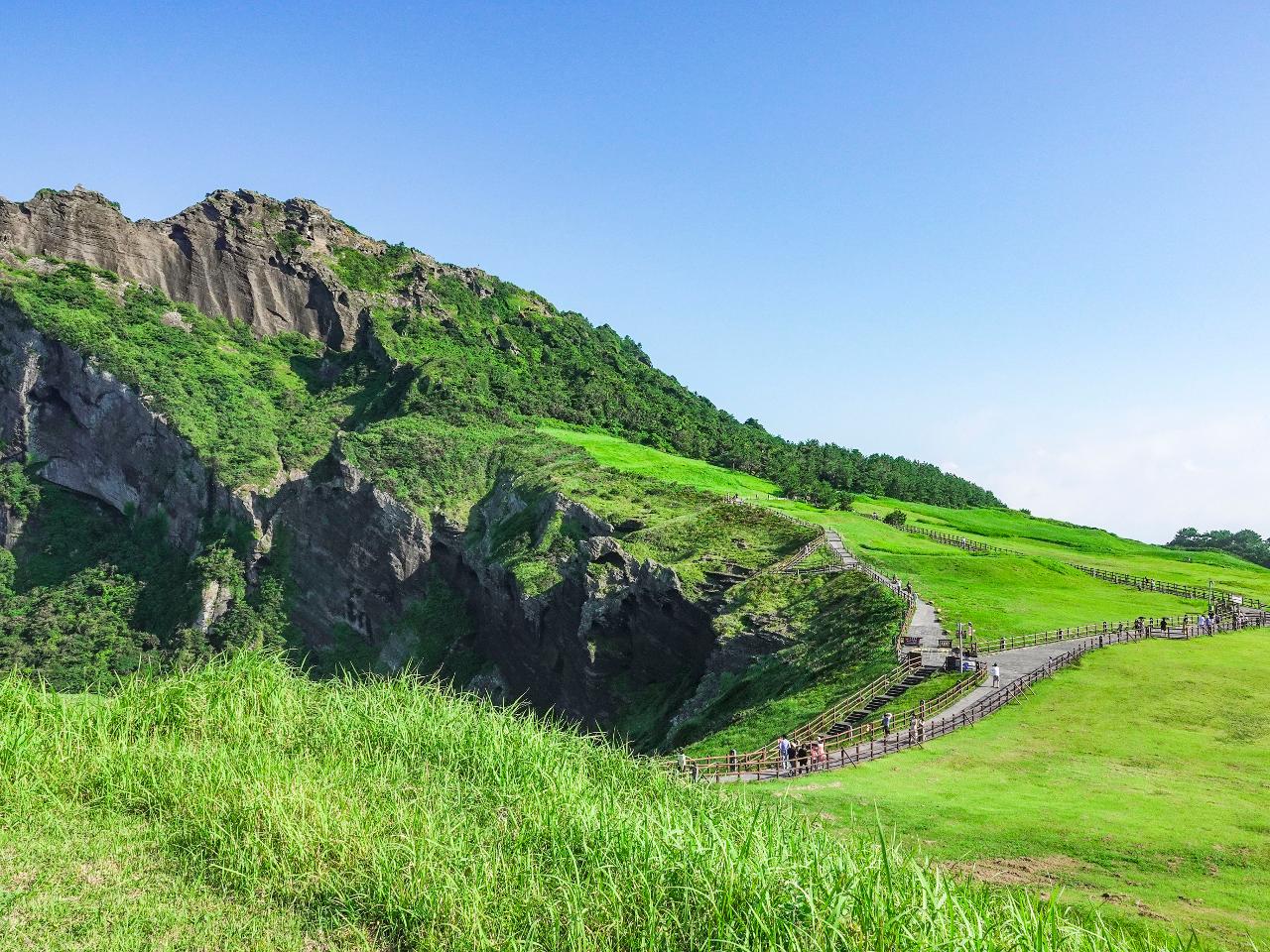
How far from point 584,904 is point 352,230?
16909cm

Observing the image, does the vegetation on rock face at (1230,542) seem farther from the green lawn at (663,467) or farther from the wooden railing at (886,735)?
the wooden railing at (886,735)

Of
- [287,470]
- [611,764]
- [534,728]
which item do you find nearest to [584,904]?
[611,764]

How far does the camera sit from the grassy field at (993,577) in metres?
43.3

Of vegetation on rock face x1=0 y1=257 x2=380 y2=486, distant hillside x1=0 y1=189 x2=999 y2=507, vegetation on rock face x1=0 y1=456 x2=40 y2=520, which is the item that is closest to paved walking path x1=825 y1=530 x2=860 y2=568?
distant hillside x1=0 y1=189 x2=999 y2=507

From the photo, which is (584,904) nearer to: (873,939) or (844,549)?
(873,939)

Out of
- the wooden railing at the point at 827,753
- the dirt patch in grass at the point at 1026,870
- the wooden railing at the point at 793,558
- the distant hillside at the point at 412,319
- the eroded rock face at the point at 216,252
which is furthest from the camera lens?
the eroded rock face at the point at 216,252

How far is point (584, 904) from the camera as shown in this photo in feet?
36.9

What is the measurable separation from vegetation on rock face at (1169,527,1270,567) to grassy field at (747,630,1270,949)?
8522 centimetres

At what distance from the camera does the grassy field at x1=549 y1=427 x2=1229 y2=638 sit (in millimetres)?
43312

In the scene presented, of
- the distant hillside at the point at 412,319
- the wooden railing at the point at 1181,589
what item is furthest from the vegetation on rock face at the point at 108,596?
the wooden railing at the point at 1181,589

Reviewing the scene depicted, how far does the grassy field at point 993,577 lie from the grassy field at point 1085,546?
454 millimetres

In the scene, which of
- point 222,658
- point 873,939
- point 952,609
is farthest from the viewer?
point 952,609

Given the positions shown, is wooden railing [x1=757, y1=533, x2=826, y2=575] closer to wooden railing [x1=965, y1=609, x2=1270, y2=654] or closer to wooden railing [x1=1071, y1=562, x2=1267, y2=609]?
wooden railing [x1=965, y1=609, x2=1270, y2=654]

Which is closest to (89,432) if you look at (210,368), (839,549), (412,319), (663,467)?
(210,368)
